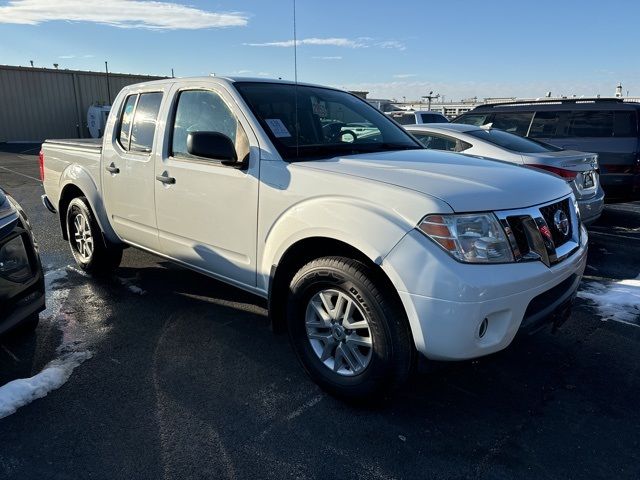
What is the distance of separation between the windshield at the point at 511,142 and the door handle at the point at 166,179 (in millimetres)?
4230

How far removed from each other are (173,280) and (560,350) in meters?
3.50

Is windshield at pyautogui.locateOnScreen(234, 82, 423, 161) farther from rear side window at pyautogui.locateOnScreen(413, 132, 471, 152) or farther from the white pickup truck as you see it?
rear side window at pyautogui.locateOnScreen(413, 132, 471, 152)

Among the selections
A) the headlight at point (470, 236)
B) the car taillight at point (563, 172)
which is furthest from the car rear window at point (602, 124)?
the headlight at point (470, 236)

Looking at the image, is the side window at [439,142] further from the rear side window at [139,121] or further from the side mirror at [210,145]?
the side mirror at [210,145]

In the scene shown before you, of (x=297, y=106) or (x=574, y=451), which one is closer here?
(x=574, y=451)

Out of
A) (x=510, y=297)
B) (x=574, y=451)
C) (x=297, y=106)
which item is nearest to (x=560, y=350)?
(x=574, y=451)

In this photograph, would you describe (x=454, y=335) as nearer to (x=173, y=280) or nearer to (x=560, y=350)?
(x=560, y=350)

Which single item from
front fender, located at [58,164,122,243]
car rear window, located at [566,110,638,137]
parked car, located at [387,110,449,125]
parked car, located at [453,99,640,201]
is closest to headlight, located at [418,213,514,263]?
front fender, located at [58,164,122,243]

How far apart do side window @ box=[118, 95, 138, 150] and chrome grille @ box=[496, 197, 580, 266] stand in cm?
325

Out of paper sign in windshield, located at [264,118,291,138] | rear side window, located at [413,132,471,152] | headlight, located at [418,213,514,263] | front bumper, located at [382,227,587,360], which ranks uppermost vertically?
paper sign in windshield, located at [264,118,291,138]

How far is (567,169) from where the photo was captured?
5.63 m

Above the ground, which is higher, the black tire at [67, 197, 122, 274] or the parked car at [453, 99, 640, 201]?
the parked car at [453, 99, 640, 201]

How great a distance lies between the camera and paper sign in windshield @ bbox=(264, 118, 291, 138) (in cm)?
320

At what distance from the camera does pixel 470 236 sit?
236 centimetres
